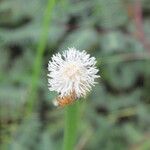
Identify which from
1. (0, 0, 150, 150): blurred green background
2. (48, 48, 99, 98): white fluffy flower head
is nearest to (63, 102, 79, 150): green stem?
(48, 48, 99, 98): white fluffy flower head

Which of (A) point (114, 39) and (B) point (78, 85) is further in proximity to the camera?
(A) point (114, 39)

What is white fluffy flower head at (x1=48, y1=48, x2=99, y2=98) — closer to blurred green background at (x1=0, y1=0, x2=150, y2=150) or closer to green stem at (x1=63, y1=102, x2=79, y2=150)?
green stem at (x1=63, y1=102, x2=79, y2=150)

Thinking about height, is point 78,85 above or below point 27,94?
below

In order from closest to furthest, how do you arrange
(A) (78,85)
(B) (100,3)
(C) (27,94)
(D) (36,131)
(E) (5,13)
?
(A) (78,85) → (D) (36,131) → (C) (27,94) → (B) (100,3) → (E) (5,13)

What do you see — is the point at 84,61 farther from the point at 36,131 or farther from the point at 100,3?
the point at 100,3

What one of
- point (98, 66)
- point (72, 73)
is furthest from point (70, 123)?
point (98, 66)

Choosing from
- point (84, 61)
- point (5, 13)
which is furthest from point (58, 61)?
point (5, 13)

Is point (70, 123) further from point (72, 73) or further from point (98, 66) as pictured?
point (98, 66)
